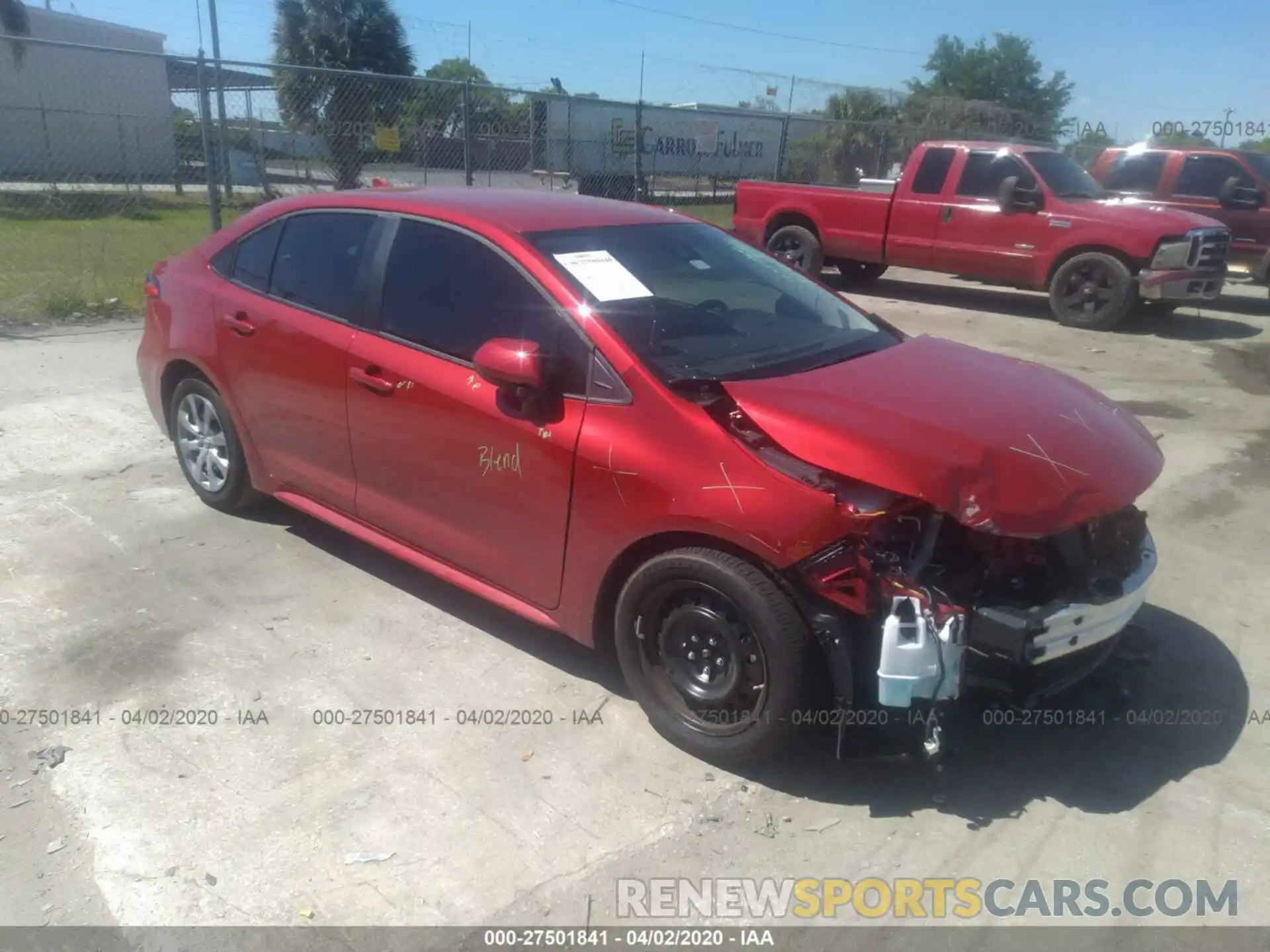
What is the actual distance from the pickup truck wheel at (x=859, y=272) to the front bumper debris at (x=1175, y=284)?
3.74m

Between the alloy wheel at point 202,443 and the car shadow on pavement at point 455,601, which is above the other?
the alloy wheel at point 202,443

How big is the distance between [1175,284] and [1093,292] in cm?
84

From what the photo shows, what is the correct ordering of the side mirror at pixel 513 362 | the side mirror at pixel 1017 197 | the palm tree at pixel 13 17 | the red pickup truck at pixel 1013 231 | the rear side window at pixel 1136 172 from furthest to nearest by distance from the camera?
1. the palm tree at pixel 13 17
2. the rear side window at pixel 1136 172
3. the side mirror at pixel 1017 197
4. the red pickup truck at pixel 1013 231
5. the side mirror at pixel 513 362

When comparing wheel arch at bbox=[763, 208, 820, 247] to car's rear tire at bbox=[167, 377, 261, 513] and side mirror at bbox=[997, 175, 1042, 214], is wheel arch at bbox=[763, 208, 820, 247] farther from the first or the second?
car's rear tire at bbox=[167, 377, 261, 513]

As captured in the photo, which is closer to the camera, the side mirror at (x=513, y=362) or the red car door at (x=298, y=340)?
the side mirror at (x=513, y=362)

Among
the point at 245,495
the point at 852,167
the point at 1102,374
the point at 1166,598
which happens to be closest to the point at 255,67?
the point at 245,495

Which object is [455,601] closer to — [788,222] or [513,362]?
[513,362]

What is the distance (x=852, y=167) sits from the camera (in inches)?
950

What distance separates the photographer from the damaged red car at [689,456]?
2.96 m

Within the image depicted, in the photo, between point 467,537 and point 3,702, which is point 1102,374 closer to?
point 467,537

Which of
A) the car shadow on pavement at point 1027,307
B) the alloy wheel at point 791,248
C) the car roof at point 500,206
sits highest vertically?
the car roof at point 500,206

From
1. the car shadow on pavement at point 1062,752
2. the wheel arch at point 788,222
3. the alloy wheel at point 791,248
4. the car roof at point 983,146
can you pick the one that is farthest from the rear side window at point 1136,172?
the car shadow on pavement at point 1062,752

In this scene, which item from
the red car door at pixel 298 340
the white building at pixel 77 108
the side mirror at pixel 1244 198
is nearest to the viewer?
the red car door at pixel 298 340

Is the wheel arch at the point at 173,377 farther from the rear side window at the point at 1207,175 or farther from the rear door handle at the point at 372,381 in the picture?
the rear side window at the point at 1207,175
